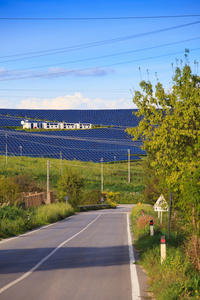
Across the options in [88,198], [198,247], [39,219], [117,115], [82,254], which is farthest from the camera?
[117,115]

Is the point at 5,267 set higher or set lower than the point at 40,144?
lower

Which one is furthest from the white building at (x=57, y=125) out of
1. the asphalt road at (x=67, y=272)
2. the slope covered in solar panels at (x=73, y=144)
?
the asphalt road at (x=67, y=272)

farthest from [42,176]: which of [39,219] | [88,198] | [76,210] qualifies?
[39,219]

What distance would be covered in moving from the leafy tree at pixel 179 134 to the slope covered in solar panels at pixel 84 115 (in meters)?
102

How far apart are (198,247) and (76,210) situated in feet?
159

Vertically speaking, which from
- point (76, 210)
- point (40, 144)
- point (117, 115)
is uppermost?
point (117, 115)

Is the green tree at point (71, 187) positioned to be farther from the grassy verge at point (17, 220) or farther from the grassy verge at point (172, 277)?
the grassy verge at point (172, 277)

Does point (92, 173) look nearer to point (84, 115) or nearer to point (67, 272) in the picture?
point (84, 115)

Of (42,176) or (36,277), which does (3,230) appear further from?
(42,176)

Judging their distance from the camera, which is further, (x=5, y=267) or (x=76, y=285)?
(x=5, y=267)

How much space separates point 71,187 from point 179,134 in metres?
49.0

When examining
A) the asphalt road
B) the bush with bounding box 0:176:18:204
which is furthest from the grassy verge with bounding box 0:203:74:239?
the asphalt road

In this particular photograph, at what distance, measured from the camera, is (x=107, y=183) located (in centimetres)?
8900

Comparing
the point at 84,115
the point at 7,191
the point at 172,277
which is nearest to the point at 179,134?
the point at 172,277
